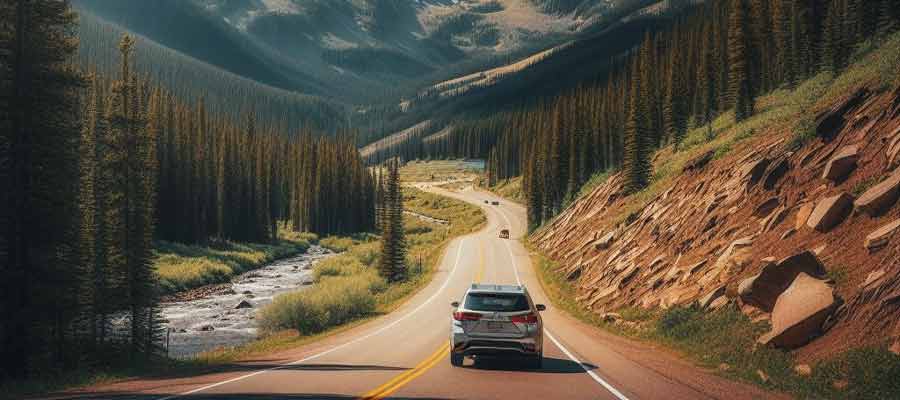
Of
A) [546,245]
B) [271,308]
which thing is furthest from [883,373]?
[546,245]

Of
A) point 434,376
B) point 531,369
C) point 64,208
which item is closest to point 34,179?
point 64,208

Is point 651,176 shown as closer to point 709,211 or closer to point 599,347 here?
point 709,211

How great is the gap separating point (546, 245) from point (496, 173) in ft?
303

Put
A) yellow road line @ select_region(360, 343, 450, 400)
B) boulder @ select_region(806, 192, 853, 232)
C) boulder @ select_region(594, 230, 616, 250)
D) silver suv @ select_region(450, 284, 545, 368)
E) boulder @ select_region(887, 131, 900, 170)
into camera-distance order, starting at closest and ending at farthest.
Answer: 1. yellow road line @ select_region(360, 343, 450, 400)
2. silver suv @ select_region(450, 284, 545, 368)
3. boulder @ select_region(887, 131, 900, 170)
4. boulder @ select_region(806, 192, 853, 232)
5. boulder @ select_region(594, 230, 616, 250)

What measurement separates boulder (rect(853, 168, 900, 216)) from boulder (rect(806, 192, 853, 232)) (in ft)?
2.64

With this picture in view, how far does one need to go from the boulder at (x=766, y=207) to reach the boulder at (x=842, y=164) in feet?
8.76

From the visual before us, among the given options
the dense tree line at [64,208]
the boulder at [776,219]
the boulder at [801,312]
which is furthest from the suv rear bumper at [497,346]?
the dense tree line at [64,208]

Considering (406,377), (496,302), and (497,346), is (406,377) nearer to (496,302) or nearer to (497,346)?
(497,346)

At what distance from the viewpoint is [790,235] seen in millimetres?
19328

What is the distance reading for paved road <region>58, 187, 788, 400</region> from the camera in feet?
38.4

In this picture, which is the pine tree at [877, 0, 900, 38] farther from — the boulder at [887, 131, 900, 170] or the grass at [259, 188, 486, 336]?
the grass at [259, 188, 486, 336]

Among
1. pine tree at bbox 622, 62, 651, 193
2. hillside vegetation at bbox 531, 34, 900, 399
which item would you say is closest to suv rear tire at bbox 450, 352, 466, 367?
hillside vegetation at bbox 531, 34, 900, 399

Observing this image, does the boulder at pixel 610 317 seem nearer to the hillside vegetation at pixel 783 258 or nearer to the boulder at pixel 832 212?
the hillside vegetation at pixel 783 258

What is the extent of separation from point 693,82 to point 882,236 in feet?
231
